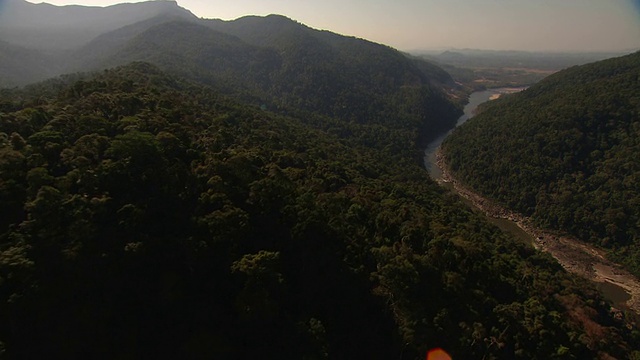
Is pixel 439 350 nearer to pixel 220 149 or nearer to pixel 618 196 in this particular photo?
pixel 220 149

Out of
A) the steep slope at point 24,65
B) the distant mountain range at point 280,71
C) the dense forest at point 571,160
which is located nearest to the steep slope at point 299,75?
the distant mountain range at point 280,71

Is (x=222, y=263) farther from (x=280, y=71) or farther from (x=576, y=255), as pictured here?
(x=280, y=71)

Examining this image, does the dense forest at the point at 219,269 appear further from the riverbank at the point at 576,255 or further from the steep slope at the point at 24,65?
the steep slope at the point at 24,65

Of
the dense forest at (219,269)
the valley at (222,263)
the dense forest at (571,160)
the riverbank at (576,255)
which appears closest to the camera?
the dense forest at (219,269)

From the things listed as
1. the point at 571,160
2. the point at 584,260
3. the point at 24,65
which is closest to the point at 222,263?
the point at 584,260

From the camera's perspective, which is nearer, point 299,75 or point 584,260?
point 584,260

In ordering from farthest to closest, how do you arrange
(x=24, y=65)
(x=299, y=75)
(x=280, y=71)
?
(x=24, y=65)
(x=280, y=71)
(x=299, y=75)

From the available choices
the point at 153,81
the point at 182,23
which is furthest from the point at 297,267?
the point at 182,23

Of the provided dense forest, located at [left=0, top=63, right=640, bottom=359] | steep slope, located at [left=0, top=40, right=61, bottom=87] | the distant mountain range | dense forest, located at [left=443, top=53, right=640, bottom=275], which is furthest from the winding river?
steep slope, located at [left=0, top=40, right=61, bottom=87]
